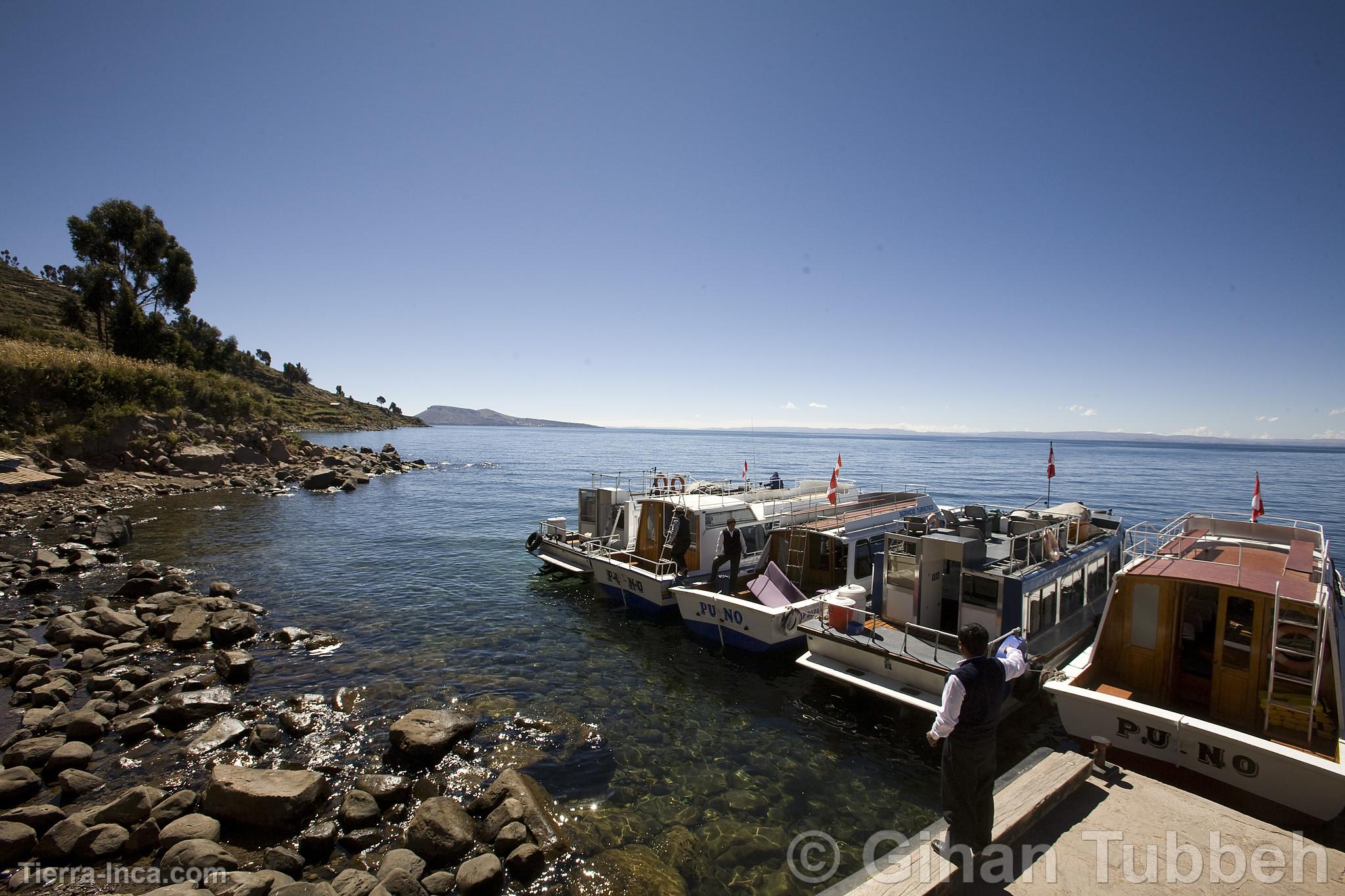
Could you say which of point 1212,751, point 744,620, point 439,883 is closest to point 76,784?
point 439,883

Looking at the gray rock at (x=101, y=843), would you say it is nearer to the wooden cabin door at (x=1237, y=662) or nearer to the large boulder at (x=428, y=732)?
the large boulder at (x=428, y=732)

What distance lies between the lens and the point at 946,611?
12258mm

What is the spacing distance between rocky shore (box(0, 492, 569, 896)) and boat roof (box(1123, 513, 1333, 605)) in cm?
1093

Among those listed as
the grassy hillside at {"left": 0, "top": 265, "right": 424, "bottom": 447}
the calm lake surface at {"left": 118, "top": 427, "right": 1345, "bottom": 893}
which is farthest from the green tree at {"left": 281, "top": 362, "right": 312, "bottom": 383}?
the calm lake surface at {"left": 118, "top": 427, "right": 1345, "bottom": 893}

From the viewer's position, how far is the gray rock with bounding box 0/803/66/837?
22.6 ft

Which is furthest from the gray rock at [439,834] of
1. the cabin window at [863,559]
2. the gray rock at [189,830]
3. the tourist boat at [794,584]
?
the cabin window at [863,559]

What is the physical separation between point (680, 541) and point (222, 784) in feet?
38.3

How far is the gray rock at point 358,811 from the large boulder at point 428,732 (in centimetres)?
140

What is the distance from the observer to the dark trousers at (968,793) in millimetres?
5641

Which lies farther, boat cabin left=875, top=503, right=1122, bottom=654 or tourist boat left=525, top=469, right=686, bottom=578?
tourist boat left=525, top=469, right=686, bottom=578

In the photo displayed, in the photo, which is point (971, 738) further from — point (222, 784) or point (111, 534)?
point (111, 534)

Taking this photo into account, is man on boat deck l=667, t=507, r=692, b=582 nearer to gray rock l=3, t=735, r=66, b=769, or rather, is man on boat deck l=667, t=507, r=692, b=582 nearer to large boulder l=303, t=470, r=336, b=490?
gray rock l=3, t=735, r=66, b=769

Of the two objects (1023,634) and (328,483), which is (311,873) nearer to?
(1023,634)

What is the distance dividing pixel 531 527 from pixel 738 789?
25.6 m
